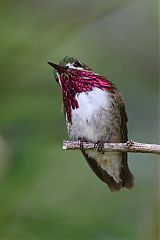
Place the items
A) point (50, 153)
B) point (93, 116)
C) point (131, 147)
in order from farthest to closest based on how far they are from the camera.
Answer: point (93, 116) < point (50, 153) < point (131, 147)

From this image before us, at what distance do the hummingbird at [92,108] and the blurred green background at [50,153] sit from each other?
100 millimetres

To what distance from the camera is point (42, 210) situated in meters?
2.83

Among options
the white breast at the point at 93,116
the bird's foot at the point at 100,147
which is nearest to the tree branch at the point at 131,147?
the bird's foot at the point at 100,147

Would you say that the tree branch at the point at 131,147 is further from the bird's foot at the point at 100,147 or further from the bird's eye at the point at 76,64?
the bird's eye at the point at 76,64

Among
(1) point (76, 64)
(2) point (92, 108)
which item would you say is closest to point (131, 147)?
(1) point (76, 64)

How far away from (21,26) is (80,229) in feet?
3.14

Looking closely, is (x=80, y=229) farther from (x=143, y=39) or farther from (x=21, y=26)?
(x=143, y=39)

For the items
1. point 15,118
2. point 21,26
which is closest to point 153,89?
point 21,26

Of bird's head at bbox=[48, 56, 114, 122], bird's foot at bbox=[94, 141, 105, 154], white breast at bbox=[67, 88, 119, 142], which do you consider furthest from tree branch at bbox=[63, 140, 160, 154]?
white breast at bbox=[67, 88, 119, 142]

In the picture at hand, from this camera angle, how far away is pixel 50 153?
9.46ft

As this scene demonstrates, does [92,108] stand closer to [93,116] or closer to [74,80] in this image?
[93,116]

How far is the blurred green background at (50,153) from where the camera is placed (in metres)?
2.70

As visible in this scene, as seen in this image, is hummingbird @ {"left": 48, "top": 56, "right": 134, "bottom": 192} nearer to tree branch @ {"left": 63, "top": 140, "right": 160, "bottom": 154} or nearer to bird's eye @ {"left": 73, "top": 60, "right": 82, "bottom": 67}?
bird's eye @ {"left": 73, "top": 60, "right": 82, "bottom": 67}

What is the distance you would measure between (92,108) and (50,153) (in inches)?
10.9
